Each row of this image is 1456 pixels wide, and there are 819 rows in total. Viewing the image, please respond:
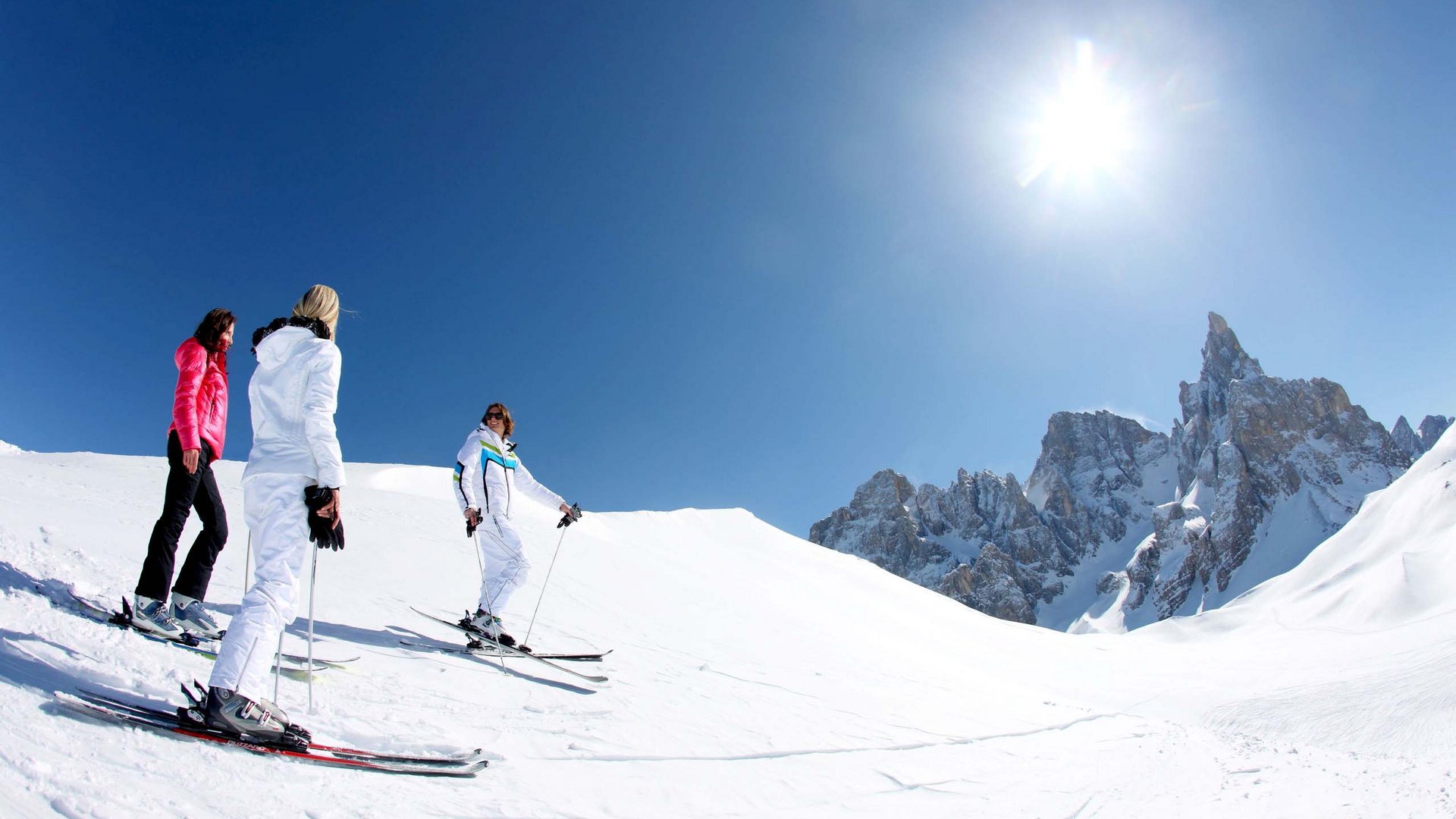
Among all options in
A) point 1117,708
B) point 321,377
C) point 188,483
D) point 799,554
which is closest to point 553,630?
point 188,483

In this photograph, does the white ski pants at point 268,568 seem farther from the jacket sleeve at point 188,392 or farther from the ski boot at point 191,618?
the jacket sleeve at point 188,392

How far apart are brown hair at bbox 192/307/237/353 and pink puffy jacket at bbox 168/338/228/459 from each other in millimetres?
36

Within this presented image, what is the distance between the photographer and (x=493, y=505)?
25.0ft

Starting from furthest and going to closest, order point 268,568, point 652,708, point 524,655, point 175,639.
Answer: point 524,655 → point 652,708 → point 175,639 → point 268,568

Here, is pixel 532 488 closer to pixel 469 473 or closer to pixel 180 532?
pixel 469 473

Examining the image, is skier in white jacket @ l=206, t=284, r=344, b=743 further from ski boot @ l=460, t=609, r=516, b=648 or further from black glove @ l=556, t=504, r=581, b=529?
black glove @ l=556, t=504, r=581, b=529

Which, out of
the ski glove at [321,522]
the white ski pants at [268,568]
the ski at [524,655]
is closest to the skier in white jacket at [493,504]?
the ski at [524,655]

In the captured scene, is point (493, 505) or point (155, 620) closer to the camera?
point (155, 620)

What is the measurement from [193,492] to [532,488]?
3.65 metres

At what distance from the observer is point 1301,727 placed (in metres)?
10.1

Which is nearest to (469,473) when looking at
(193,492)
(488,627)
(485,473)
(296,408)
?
(485,473)

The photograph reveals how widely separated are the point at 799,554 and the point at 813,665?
548 inches

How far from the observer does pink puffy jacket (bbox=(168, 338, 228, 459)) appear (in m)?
5.00

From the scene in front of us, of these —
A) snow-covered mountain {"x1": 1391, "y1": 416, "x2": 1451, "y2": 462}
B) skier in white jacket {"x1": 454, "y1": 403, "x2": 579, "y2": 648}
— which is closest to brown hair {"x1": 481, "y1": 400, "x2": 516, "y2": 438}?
skier in white jacket {"x1": 454, "y1": 403, "x2": 579, "y2": 648}
